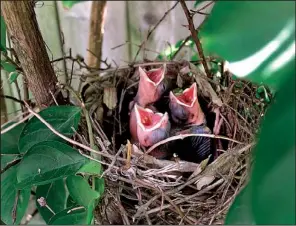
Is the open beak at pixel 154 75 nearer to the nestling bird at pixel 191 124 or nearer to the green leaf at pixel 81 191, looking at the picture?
the nestling bird at pixel 191 124

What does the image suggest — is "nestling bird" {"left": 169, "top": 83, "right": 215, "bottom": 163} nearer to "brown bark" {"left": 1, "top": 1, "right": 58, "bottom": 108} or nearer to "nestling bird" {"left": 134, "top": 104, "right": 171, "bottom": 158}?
"nestling bird" {"left": 134, "top": 104, "right": 171, "bottom": 158}

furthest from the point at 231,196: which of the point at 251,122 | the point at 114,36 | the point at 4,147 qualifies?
the point at 114,36

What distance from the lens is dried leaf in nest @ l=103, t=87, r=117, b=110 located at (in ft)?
2.45

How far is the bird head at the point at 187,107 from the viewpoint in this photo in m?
0.71

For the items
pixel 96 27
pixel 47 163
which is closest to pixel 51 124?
pixel 47 163

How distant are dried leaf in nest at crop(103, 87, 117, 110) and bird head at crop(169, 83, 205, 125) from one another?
0.28 ft

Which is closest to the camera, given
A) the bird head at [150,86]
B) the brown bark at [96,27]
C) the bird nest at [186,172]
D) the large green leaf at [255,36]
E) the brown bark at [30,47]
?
the large green leaf at [255,36]

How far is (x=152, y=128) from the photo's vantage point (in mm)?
674

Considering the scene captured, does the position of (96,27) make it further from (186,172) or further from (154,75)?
(186,172)

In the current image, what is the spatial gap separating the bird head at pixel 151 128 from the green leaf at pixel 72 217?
0.12m

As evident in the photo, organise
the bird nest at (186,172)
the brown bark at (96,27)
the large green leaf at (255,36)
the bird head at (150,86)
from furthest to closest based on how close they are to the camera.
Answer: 1. the brown bark at (96,27)
2. the bird head at (150,86)
3. the bird nest at (186,172)
4. the large green leaf at (255,36)

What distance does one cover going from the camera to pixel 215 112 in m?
0.73

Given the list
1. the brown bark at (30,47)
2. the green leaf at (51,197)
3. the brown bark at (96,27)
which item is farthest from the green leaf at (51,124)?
the brown bark at (96,27)

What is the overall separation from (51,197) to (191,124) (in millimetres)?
239
